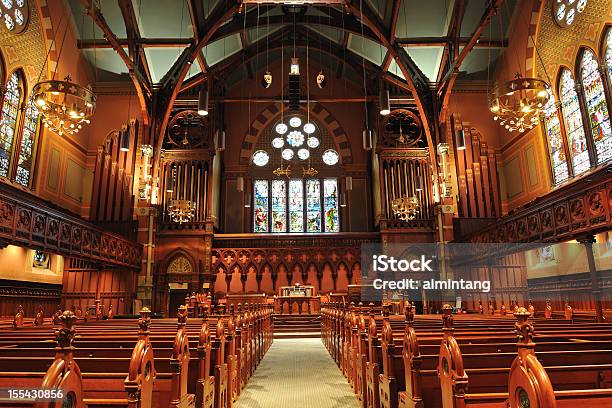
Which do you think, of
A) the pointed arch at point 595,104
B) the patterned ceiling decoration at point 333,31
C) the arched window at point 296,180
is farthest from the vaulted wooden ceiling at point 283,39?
the arched window at point 296,180

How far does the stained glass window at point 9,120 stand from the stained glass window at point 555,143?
16420 mm

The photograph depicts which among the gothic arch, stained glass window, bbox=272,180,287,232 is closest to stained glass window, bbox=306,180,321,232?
stained glass window, bbox=272,180,287,232

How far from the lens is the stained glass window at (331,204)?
20.7 meters

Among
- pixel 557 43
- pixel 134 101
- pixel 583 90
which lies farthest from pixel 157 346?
pixel 134 101

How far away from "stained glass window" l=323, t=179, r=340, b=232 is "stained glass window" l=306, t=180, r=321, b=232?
336 millimetres

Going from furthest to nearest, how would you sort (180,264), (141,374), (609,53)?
(180,264) → (609,53) → (141,374)

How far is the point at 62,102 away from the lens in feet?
28.4

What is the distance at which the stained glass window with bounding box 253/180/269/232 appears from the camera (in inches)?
811

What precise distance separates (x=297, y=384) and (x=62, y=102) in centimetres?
703

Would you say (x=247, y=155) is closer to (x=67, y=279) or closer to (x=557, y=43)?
(x=67, y=279)

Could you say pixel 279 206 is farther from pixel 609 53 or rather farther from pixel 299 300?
pixel 609 53

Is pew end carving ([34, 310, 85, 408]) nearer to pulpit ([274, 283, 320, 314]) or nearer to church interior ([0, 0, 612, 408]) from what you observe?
church interior ([0, 0, 612, 408])

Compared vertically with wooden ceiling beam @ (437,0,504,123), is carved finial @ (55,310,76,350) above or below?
below

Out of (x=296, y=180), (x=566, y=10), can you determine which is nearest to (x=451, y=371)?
(x=566, y=10)
